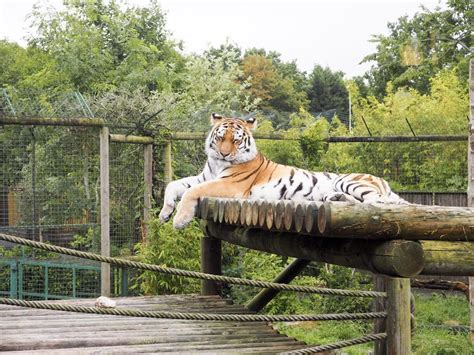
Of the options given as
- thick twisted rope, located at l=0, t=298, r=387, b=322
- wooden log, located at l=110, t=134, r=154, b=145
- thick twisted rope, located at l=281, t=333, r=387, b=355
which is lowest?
thick twisted rope, located at l=281, t=333, r=387, b=355

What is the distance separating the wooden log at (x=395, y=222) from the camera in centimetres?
246

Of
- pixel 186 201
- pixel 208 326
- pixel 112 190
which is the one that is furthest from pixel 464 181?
pixel 208 326

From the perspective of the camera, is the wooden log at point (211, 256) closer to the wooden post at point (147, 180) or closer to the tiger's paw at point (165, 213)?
the tiger's paw at point (165, 213)

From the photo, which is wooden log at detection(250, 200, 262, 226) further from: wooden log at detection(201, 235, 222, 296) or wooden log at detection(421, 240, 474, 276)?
wooden log at detection(201, 235, 222, 296)

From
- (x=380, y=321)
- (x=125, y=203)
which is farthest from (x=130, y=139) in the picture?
(x=380, y=321)

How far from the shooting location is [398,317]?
3.19 metres

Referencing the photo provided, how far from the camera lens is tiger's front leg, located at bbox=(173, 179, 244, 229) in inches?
171

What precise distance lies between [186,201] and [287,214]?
5.77 feet

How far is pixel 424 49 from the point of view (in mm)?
23422

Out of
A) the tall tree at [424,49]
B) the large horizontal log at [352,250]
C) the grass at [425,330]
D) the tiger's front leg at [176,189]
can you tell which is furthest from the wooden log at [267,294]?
the tall tree at [424,49]

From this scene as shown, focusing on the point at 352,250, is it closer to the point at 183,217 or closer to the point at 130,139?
the point at 183,217

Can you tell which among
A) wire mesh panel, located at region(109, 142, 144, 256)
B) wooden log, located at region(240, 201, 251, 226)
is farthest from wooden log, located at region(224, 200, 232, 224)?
wire mesh panel, located at region(109, 142, 144, 256)

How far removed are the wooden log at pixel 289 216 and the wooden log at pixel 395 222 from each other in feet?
0.44

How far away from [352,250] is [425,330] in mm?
4801
